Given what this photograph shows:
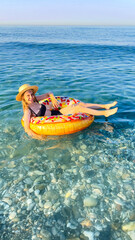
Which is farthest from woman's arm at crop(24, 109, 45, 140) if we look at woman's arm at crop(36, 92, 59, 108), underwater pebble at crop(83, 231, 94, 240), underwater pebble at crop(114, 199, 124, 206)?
underwater pebble at crop(83, 231, 94, 240)

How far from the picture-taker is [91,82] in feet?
38.7

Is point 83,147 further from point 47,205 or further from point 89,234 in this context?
point 89,234

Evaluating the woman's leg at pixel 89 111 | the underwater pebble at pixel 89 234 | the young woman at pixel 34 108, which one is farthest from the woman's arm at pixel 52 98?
the underwater pebble at pixel 89 234

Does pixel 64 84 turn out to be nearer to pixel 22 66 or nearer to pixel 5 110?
pixel 5 110

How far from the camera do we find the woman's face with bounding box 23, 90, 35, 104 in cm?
630

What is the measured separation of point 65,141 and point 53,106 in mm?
1688

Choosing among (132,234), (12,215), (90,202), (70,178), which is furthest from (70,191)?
(132,234)

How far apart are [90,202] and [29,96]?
371 cm

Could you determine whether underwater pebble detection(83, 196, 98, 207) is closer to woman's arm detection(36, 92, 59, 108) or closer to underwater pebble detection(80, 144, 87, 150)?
underwater pebble detection(80, 144, 87, 150)

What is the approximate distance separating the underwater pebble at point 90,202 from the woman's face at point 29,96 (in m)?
3.55

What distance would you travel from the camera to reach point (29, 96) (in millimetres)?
6340

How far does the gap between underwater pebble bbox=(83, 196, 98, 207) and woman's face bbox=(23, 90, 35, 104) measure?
11.7 feet

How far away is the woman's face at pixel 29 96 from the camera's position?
6.30 metres

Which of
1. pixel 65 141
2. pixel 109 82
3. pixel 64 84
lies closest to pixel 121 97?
pixel 109 82
